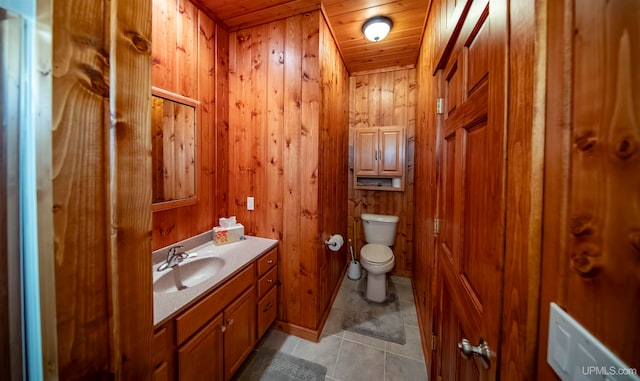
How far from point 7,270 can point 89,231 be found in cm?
15

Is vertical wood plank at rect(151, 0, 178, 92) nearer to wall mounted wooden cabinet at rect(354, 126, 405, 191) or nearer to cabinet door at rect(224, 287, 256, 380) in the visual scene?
cabinet door at rect(224, 287, 256, 380)

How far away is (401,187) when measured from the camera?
2.79 metres

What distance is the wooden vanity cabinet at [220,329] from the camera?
Answer: 1.00 metres

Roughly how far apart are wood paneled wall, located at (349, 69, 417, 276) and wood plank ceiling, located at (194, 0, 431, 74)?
555 mm

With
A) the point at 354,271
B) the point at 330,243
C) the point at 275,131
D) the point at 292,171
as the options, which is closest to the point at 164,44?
the point at 275,131

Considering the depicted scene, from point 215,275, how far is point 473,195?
139 cm

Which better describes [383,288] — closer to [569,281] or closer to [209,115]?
[569,281]

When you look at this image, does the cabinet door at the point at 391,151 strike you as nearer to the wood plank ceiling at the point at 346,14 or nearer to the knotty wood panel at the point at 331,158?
the knotty wood panel at the point at 331,158

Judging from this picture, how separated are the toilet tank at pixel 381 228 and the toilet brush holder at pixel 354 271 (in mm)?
354

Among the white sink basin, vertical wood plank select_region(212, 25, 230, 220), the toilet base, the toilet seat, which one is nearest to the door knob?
the white sink basin

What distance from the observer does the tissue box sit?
1.75m

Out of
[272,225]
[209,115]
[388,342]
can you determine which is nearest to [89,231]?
[272,225]

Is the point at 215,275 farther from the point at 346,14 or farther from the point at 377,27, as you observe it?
the point at 377,27

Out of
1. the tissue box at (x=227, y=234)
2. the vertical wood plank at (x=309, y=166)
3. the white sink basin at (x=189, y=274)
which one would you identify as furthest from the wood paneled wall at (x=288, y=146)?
the white sink basin at (x=189, y=274)
